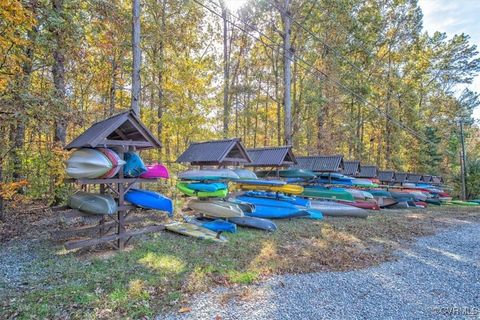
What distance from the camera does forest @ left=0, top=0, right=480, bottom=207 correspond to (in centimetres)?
689

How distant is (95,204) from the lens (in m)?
5.02

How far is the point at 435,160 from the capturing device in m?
25.9

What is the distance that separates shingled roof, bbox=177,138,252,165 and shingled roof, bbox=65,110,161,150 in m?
2.43

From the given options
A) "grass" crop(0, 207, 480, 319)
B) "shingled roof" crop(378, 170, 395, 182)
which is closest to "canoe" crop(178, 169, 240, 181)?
"grass" crop(0, 207, 480, 319)

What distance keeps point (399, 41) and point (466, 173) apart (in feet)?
44.2

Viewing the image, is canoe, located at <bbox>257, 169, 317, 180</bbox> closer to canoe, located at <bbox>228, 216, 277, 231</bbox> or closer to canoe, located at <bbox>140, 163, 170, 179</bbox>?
canoe, located at <bbox>228, 216, 277, 231</bbox>

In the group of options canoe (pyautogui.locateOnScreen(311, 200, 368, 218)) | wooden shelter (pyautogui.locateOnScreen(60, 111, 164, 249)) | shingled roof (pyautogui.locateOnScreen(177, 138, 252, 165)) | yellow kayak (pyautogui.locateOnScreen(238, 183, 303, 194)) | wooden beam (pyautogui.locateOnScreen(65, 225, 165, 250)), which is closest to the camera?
wooden beam (pyautogui.locateOnScreen(65, 225, 165, 250))

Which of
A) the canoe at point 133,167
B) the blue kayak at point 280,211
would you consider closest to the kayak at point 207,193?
the blue kayak at point 280,211

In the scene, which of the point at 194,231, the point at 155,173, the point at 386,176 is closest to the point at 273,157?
the point at 194,231

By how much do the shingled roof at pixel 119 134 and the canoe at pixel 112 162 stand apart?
0.42 feet

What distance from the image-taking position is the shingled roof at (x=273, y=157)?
33.4 ft

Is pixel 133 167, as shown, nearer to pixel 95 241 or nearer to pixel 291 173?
pixel 95 241

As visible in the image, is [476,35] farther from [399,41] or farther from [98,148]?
[98,148]

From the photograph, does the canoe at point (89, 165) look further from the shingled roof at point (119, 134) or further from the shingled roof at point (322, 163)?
the shingled roof at point (322, 163)
